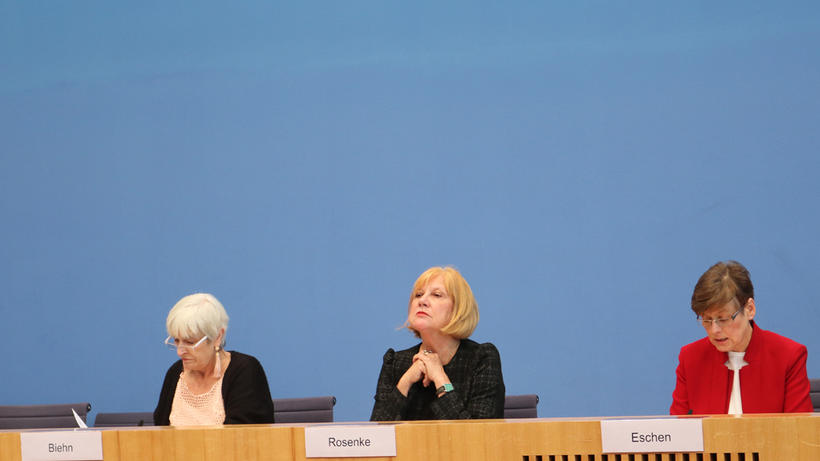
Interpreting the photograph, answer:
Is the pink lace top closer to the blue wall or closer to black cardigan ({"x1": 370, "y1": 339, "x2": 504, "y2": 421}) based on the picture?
black cardigan ({"x1": 370, "y1": 339, "x2": 504, "y2": 421})

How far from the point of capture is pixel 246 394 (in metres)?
2.61

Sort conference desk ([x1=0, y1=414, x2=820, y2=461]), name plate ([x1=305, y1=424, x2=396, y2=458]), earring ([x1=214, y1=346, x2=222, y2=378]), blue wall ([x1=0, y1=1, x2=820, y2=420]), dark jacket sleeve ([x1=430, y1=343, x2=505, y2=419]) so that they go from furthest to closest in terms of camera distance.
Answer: blue wall ([x1=0, y1=1, x2=820, y2=420])
earring ([x1=214, y1=346, x2=222, y2=378])
dark jacket sleeve ([x1=430, y1=343, x2=505, y2=419])
name plate ([x1=305, y1=424, x2=396, y2=458])
conference desk ([x1=0, y1=414, x2=820, y2=461])

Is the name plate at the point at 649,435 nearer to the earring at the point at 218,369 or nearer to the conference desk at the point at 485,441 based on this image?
the conference desk at the point at 485,441

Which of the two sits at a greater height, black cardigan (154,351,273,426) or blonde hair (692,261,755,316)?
blonde hair (692,261,755,316)

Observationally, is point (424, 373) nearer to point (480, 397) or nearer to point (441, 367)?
point (441, 367)

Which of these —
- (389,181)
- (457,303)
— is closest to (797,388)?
(457,303)

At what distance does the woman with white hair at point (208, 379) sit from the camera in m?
2.62

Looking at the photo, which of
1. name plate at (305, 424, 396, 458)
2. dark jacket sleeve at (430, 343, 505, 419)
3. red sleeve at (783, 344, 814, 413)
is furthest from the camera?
dark jacket sleeve at (430, 343, 505, 419)

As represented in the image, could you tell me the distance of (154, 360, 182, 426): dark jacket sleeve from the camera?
274 centimetres

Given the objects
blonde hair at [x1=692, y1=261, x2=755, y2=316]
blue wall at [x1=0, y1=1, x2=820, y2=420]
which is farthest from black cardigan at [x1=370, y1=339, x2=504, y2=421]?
blue wall at [x1=0, y1=1, x2=820, y2=420]

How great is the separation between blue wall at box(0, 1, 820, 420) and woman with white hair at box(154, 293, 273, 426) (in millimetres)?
1310

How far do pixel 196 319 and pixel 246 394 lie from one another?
0.90 feet

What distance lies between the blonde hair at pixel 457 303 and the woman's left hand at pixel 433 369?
0.27 ft

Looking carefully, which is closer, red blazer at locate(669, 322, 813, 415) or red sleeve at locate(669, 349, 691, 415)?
red blazer at locate(669, 322, 813, 415)
